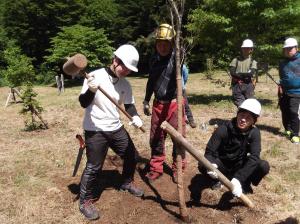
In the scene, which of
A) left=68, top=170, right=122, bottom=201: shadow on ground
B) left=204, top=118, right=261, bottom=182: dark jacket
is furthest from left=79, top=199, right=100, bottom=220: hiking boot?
left=204, top=118, right=261, bottom=182: dark jacket

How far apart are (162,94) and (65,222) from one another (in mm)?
2039

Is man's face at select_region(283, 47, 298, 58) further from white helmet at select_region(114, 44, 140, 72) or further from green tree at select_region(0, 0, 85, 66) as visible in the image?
green tree at select_region(0, 0, 85, 66)

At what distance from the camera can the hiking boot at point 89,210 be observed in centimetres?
465

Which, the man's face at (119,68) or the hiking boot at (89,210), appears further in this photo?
the hiking boot at (89,210)

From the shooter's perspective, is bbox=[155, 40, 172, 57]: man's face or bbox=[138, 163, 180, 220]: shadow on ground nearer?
bbox=[138, 163, 180, 220]: shadow on ground

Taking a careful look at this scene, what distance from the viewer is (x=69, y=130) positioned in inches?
373

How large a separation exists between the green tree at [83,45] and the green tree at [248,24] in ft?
51.8

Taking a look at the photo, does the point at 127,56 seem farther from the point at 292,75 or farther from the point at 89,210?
the point at 292,75

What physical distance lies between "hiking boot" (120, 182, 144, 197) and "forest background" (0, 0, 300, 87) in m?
7.77

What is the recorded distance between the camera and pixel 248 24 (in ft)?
42.4

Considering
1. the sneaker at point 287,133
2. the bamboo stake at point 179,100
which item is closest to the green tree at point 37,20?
the sneaker at point 287,133

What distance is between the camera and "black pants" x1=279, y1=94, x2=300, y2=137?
7.83 meters

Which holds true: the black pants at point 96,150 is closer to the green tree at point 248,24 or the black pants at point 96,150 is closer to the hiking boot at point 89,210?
the hiking boot at point 89,210

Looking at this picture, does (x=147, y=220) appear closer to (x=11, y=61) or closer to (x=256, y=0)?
(x=256, y=0)
